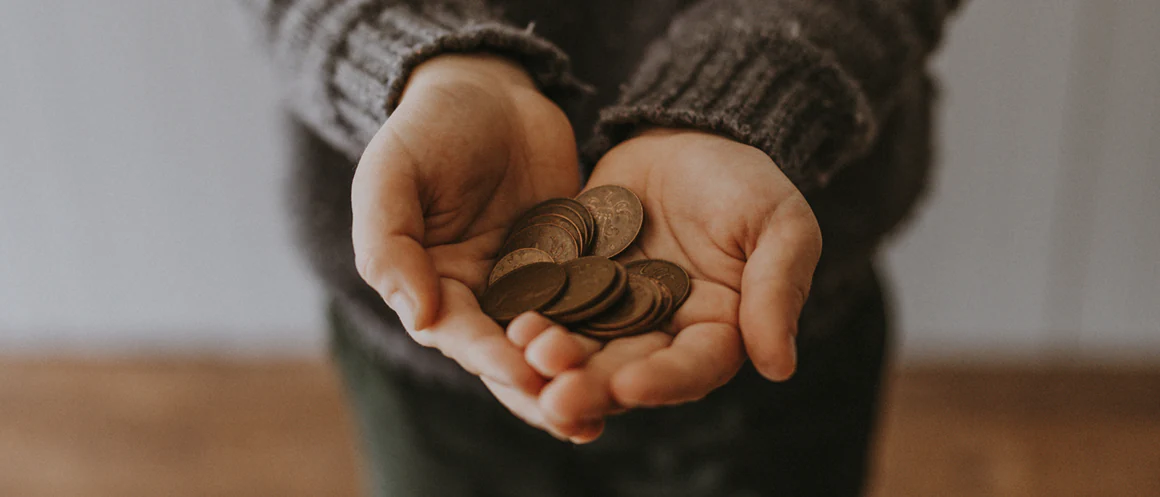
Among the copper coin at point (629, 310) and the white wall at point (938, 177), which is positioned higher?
the copper coin at point (629, 310)

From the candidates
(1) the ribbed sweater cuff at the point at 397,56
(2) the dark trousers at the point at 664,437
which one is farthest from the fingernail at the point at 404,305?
(2) the dark trousers at the point at 664,437

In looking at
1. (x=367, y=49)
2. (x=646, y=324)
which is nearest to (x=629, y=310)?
(x=646, y=324)

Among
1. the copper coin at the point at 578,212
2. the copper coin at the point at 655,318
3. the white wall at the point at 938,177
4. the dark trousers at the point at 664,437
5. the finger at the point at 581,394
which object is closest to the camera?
the finger at the point at 581,394

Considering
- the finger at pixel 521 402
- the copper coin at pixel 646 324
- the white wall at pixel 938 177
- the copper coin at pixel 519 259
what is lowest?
the white wall at pixel 938 177

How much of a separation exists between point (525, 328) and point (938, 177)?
1.30 meters

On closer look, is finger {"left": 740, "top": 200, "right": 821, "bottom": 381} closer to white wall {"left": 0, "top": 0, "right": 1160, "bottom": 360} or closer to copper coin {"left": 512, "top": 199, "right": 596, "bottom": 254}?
copper coin {"left": 512, "top": 199, "right": 596, "bottom": 254}

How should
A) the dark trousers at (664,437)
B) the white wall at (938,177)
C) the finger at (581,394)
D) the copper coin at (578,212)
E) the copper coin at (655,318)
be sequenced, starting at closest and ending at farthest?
the finger at (581,394) < the copper coin at (655,318) < the copper coin at (578,212) < the dark trousers at (664,437) < the white wall at (938,177)

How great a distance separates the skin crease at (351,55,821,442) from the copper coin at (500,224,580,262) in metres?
0.02

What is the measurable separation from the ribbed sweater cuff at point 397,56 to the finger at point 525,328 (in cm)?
25

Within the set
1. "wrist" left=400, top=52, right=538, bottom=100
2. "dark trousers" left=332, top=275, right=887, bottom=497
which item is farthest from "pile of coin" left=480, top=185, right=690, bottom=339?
"dark trousers" left=332, top=275, right=887, bottom=497

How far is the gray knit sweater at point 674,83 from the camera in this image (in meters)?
0.70

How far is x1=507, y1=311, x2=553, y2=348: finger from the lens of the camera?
52cm

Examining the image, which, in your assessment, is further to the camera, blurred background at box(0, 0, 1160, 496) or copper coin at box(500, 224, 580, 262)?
blurred background at box(0, 0, 1160, 496)

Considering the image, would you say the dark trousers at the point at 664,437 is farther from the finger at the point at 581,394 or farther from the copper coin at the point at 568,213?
the finger at the point at 581,394
